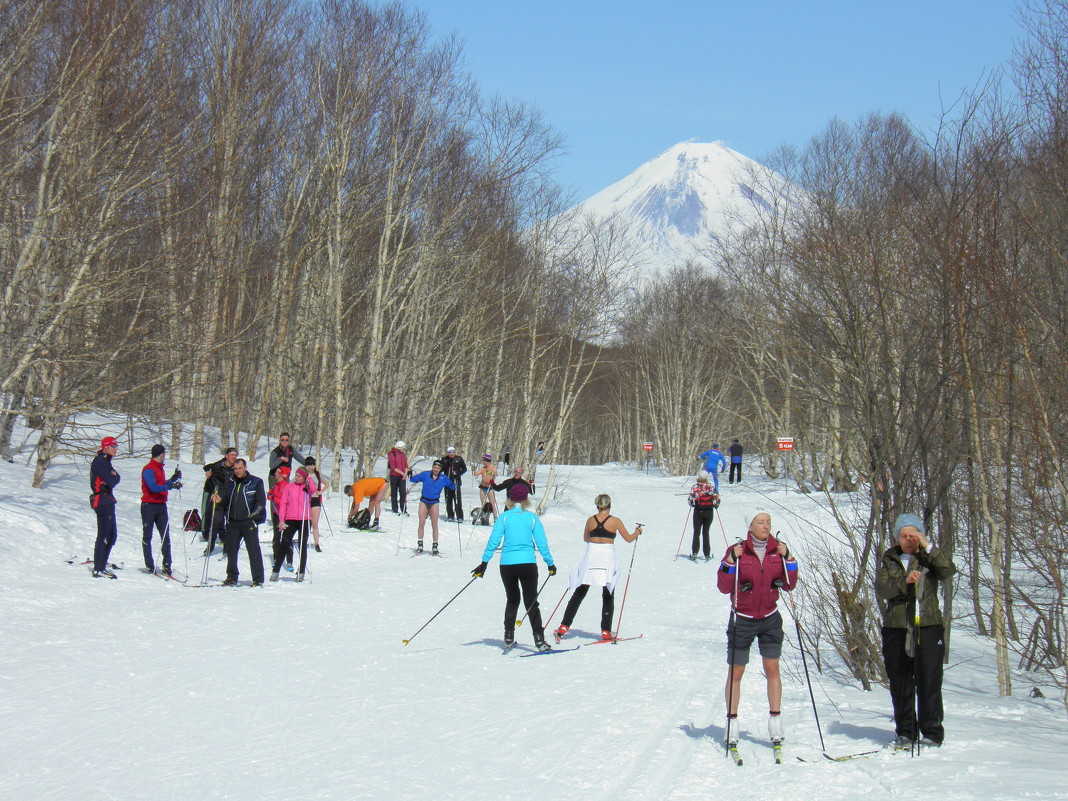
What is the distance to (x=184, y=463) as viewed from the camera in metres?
25.6

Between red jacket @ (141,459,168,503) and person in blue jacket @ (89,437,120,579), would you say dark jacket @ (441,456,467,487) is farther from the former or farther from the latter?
person in blue jacket @ (89,437,120,579)

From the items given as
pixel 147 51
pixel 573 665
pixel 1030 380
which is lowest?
pixel 573 665

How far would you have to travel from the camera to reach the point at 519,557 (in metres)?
10.5

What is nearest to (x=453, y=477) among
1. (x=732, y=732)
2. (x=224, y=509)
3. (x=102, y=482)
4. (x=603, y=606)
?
(x=224, y=509)

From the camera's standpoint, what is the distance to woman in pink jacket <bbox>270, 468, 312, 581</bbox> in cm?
1439

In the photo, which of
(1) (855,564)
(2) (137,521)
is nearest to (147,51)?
(2) (137,521)

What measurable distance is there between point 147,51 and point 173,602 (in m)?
12.2

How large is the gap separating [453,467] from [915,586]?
17.3 meters

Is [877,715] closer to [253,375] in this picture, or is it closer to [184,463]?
[184,463]

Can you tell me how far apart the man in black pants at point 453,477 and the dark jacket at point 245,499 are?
8.74 m

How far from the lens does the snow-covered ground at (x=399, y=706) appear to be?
19.0 ft

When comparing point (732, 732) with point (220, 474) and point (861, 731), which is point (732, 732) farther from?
point (220, 474)

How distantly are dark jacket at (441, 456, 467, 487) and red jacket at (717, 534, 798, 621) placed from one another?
15.6 meters

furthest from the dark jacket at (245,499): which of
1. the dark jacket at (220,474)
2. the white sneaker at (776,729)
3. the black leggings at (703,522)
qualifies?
the black leggings at (703,522)
